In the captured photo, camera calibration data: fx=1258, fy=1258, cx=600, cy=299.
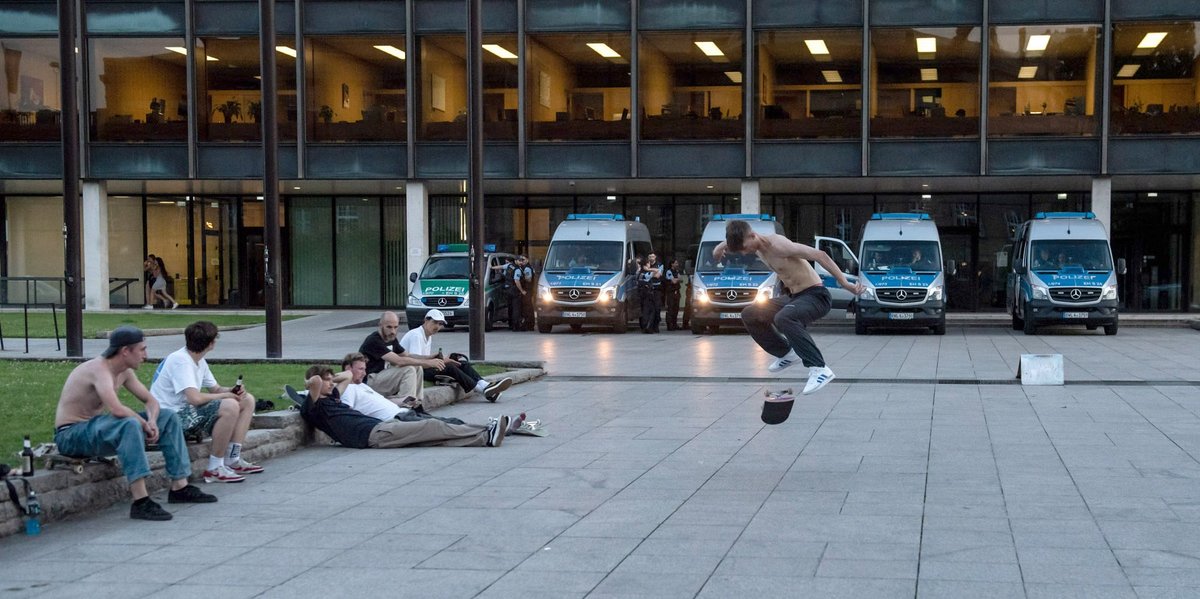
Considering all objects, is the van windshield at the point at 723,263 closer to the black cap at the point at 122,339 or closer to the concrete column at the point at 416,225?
the concrete column at the point at 416,225

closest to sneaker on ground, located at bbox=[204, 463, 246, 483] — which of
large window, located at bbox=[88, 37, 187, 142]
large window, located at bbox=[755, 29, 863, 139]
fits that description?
large window, located at bbox=[755, 29, 863, 139]

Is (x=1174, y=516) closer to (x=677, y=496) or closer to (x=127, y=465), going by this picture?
(x=677, y=496)

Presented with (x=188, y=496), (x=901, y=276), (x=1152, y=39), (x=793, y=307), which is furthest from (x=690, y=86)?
(x=188, y=496)

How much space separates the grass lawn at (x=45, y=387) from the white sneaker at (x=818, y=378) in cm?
510

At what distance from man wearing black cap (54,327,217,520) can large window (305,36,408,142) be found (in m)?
26.8

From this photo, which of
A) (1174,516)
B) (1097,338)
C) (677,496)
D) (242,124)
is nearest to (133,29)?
(242,124)

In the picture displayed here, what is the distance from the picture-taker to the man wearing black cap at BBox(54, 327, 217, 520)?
782 cm

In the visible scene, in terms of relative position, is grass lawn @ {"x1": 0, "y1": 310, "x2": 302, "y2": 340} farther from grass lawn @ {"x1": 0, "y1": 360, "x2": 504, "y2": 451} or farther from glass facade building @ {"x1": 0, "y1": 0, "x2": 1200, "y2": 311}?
grass lawn @ {"x1": 0, "y1": 360, "x2": 504, "y2": 451}

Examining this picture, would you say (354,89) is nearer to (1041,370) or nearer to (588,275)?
(588,275)

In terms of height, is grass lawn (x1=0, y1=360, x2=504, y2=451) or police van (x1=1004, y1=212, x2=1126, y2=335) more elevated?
police van (x1=1004, y1=212, x2=1126, y2=335)

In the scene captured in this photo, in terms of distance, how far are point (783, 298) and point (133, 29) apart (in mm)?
28894

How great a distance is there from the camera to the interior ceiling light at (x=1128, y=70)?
3183 centimetres

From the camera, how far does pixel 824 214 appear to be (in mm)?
36531

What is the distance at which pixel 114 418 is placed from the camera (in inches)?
314
